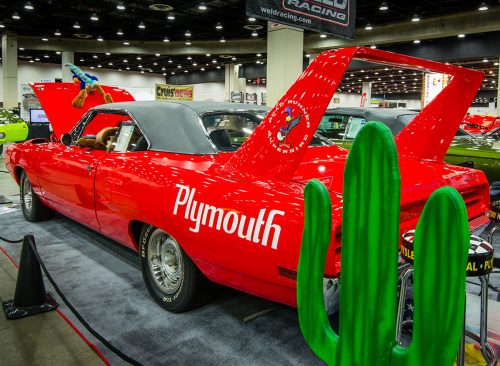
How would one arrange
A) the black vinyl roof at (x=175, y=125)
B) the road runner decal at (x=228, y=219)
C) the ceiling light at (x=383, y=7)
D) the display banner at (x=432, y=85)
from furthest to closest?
1. the display banner at (x=432, y=85)
2. the ceiling light at (x=383, y=7)
3. the black vinyl roof at (x=175, y=125)
4. the road runner decal at (x=228, y=219)

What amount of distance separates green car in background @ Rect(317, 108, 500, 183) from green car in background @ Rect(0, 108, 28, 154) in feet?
25.6

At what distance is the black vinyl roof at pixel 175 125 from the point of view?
2.90 meters

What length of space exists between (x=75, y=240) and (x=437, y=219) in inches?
159

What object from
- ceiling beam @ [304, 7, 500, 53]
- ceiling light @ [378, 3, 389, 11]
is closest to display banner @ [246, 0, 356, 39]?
ceiling light @ [378, 3, 389, 11]

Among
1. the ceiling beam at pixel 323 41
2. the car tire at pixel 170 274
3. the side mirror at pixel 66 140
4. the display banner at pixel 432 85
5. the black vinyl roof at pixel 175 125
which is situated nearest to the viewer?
the car tire at pixel 170 274

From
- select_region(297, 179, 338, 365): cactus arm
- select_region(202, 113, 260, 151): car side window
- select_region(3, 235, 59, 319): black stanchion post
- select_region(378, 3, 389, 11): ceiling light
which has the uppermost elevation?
select_region(378, 3, 389, 11): ceiling light

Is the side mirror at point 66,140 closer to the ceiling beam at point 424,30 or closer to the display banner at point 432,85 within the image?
the display banner at point 432,85

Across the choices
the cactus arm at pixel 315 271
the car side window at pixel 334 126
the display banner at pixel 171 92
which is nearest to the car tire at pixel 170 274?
the cactus arm at pixel 315 271

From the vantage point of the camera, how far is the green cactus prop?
1.08m

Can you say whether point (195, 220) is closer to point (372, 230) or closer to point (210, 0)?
point (372, 230)

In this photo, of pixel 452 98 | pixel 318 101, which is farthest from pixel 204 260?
pixel 452 98

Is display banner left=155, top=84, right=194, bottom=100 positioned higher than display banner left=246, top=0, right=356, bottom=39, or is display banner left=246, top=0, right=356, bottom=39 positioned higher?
display banner left=246, top=0, right=356, bottom=39

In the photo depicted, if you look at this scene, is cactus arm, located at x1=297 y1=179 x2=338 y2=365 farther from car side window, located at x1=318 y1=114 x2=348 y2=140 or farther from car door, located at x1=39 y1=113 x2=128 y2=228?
car side window, located at x1=318 y1=114 x2=348 y2=140

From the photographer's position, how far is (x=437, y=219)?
3.54 ft
